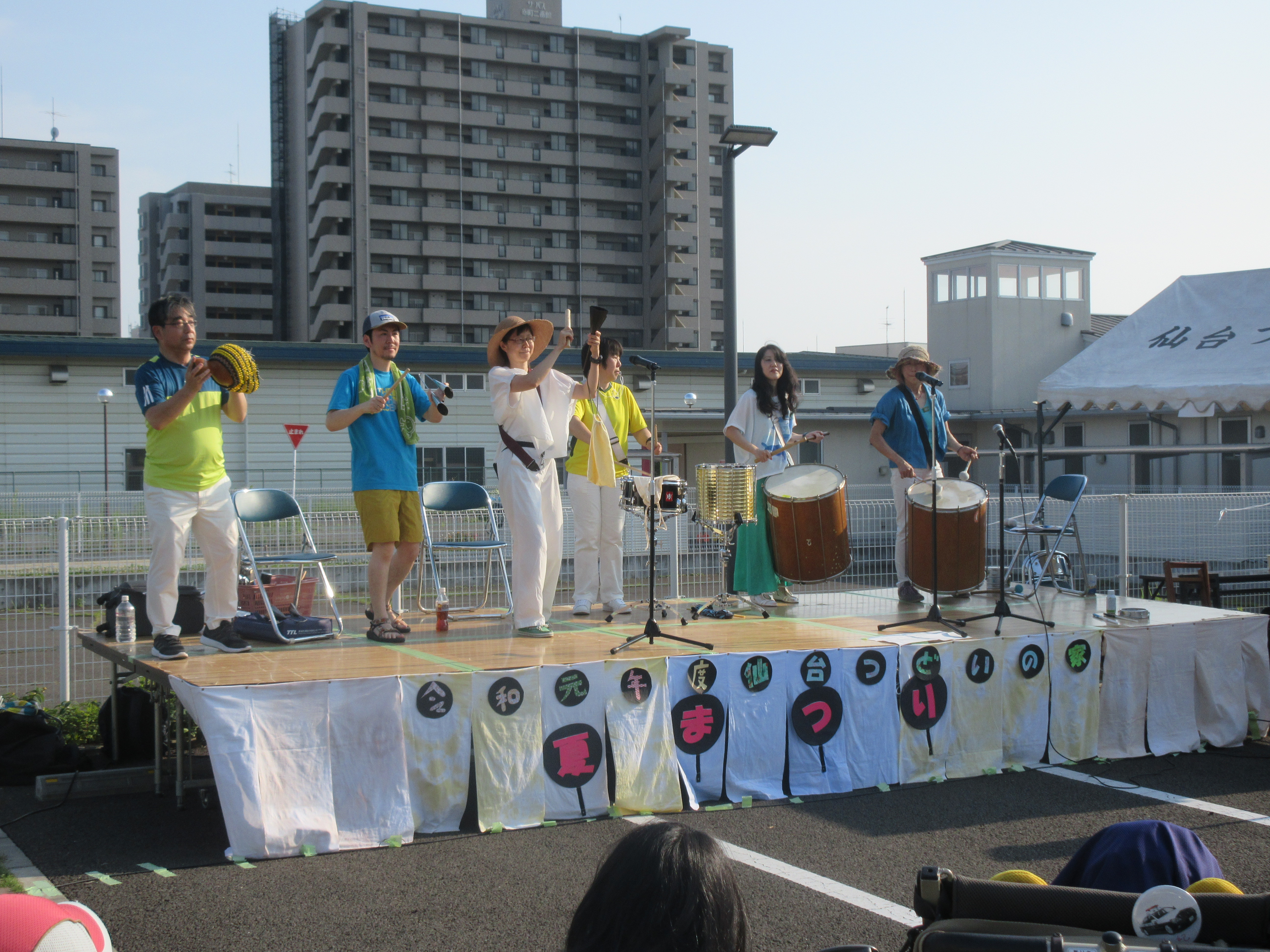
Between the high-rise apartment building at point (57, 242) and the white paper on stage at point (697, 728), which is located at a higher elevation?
the high-rise apartment building at point (57, 242)

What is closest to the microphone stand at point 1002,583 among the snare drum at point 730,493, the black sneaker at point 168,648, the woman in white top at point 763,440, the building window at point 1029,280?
the woman in white top at point 763,440

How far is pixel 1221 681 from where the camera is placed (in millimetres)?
6965

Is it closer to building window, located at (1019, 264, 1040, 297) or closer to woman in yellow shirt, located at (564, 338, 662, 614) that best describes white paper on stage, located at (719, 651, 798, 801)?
woman in yellow shirt, located at (564, 338, 662, 614)

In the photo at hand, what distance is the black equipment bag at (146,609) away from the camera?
654cm

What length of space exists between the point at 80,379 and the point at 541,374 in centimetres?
2414

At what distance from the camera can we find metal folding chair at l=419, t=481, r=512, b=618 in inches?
283

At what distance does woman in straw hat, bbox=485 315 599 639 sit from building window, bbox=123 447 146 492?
23500mm

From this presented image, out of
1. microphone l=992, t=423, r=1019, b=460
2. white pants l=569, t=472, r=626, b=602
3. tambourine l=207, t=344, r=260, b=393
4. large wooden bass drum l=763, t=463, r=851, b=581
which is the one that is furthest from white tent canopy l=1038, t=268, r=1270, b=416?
tambourine l=207, t=344, r=260, b=393

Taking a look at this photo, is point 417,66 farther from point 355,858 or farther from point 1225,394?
point 355,858

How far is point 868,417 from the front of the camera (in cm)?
3228

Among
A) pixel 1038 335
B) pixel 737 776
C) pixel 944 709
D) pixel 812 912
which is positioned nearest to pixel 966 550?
pixel 944 709

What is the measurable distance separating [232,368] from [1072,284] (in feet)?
107

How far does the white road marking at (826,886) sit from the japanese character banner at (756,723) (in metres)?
0.74

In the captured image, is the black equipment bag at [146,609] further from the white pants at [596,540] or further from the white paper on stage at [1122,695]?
the white paper on stage at [1122,695]
